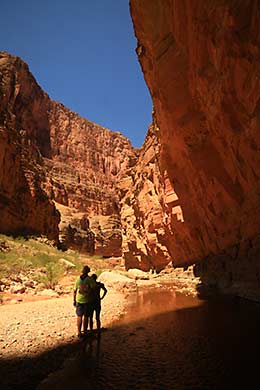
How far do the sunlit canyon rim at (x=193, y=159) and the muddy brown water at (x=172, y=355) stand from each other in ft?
13.1

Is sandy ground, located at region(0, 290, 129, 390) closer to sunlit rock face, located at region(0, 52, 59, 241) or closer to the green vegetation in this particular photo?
the green vegetation

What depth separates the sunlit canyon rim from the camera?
877 cm

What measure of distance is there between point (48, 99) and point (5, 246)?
78.6 meters

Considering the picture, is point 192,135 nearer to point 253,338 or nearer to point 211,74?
point 211,74

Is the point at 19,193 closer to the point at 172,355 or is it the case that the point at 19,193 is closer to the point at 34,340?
the point at 34,340

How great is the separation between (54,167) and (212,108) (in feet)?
228

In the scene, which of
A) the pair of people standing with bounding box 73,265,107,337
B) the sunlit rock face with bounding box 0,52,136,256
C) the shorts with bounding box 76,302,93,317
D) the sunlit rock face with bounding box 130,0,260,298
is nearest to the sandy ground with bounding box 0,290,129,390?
the pair of people standing with bounding box 73,265,107,337

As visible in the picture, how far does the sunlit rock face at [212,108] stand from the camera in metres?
8.19

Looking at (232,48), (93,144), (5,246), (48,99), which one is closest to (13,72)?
(48,99)

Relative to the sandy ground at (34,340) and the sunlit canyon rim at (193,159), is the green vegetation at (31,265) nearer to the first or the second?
the sandy ground at (34,340)

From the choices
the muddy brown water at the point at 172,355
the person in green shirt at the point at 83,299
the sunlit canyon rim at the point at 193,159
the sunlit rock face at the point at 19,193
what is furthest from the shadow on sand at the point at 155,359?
the sunlit rock face at the point at 19,193

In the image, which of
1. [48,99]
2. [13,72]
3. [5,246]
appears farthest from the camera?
[48,99]

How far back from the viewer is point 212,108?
11.1 m

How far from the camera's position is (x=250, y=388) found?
13.3ft
